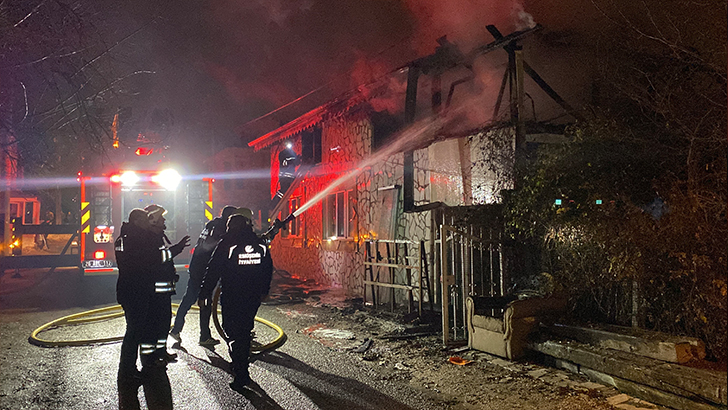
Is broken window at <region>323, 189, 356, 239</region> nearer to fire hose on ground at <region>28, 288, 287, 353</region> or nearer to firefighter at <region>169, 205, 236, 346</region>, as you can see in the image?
fire hose on ground at <region>28, 288, 287, 353</region>

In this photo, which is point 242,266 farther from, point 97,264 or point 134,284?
point 97,264

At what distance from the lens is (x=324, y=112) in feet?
45.0

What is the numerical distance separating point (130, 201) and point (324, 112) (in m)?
5.31

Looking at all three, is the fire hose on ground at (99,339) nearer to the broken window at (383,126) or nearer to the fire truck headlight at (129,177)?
the fire truck headlight at (129,177)

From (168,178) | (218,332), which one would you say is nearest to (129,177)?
(168,178)

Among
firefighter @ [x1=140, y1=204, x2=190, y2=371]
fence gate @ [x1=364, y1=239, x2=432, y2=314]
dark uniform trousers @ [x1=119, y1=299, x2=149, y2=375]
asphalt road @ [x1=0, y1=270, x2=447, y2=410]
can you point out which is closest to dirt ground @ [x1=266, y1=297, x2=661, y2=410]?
asphalt road @ [x1=0, y1=270, x2=447, y2=410]

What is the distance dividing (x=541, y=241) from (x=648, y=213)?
1.63m

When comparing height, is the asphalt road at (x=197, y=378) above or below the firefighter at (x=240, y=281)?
below

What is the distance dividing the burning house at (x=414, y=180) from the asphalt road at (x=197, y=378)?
2.11m

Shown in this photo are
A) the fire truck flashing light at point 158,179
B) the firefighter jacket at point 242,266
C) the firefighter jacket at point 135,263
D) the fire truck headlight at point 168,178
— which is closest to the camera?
the firefighter jacket at point 242,266

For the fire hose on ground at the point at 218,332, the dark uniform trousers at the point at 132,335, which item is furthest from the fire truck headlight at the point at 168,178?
the dark uniform trousers at the point at 132,335

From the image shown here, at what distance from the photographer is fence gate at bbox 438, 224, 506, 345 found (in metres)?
7.15

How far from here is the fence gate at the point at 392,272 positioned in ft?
Result: 31.0

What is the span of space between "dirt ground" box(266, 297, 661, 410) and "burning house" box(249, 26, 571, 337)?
781 millimetres
